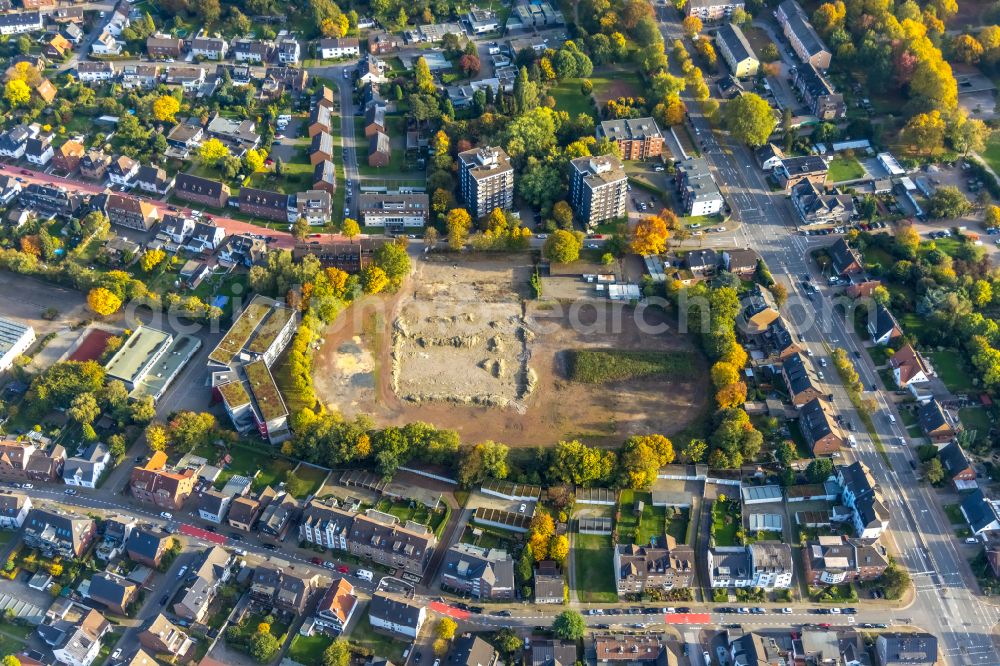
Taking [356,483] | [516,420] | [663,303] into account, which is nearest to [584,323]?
[663,303]

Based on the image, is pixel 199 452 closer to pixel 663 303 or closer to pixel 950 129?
pixel 663 303

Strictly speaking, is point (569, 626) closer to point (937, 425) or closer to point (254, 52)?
point (937, 425)

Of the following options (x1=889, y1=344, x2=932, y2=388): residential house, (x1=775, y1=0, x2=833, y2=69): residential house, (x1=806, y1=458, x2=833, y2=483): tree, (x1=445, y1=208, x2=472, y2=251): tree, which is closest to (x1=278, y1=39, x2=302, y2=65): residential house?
(x1=445, y1=208, x2=472, y2=251): tree

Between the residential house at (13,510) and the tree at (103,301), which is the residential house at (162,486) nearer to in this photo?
the residential house at (13,510)

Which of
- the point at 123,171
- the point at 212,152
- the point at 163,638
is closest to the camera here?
the point at 163,638

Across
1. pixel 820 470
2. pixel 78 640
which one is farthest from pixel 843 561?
pixel 78 640

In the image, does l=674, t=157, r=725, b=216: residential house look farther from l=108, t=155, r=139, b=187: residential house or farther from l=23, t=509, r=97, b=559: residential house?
l=23, t=509, r=97, b=559: residential house
